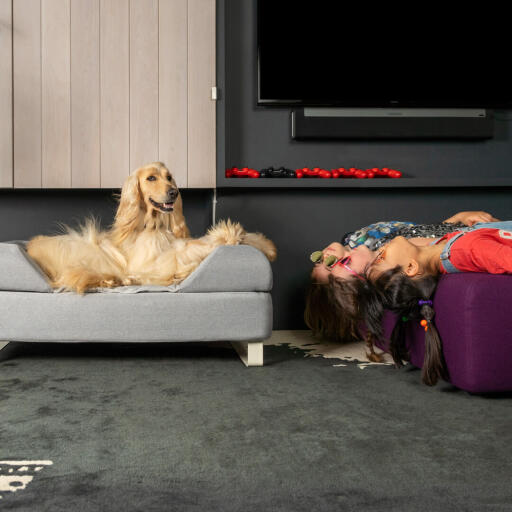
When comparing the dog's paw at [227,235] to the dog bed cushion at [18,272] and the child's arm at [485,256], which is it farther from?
the child's arm at [485,256]

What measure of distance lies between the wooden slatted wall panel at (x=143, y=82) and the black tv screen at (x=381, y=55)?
1.97 ft

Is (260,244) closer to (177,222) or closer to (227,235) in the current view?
(227,235)

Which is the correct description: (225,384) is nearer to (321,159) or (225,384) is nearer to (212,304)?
(212,304)

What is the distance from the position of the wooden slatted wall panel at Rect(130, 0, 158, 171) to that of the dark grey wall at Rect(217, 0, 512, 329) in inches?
14.0

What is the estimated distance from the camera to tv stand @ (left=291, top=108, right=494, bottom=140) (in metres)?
3.44

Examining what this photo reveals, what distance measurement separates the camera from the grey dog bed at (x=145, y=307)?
2.37 meters

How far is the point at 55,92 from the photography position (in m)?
3.16

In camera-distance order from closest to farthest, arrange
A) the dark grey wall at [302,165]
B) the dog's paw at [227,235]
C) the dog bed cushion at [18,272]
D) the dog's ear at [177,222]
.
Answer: the dog bed cushion at [18,272], the dog's paw at [227,235], the dog's ear at [177,222], the dark grey wall at [302,165]

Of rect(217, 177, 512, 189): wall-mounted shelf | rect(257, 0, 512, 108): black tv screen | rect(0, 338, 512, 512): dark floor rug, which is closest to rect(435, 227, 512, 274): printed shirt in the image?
rect(0, 338, 512, 512): dark floor rug

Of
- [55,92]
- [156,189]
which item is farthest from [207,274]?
[55,92]

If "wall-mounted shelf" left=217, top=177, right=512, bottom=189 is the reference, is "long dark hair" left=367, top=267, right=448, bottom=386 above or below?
below

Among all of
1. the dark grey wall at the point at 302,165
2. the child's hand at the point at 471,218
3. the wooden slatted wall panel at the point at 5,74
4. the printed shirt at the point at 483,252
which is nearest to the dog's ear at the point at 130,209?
the dark grey wall at the point at 302,165

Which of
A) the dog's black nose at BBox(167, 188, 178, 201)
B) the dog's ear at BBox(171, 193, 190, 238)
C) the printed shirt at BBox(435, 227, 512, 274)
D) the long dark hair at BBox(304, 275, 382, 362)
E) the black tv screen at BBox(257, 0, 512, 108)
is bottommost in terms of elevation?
the long dark hair at BBox(304, 275, 382, 362)

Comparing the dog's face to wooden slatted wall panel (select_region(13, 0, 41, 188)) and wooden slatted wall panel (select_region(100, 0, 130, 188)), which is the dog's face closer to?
wooden slatted wall panel (select_region(100, 0, 130, 188))
